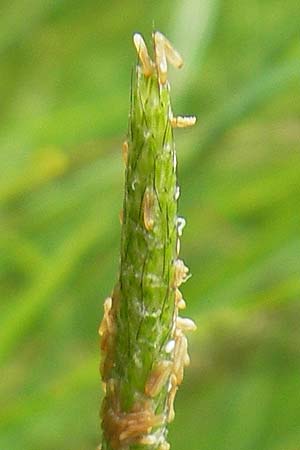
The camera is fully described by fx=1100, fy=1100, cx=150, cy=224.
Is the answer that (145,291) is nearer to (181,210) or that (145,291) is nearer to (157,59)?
(157,59)

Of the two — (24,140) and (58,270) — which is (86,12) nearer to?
(24,140)

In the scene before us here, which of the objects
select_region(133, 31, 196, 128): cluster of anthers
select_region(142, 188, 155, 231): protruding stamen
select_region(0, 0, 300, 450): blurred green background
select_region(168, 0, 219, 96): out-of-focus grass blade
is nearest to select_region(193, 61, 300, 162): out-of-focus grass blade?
select_region(0, 0, 300, 450): blurred green background

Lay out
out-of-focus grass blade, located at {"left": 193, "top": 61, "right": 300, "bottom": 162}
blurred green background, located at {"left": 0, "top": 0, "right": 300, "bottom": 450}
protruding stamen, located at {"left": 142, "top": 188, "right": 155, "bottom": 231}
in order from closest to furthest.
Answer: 1. protruding stamen, located at {"left": 142, "top": 188, "right": 155, "bottom": 231}
2. out-of-focus grass blade, located at {"left": 193, "top": 61, "right": 300, "bottom": 162}
3. blurred green background, located at {"left": 0, "top": 0, "right": 300, "bottom": 450}

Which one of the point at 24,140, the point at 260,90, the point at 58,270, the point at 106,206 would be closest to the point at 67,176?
the point at 24,140

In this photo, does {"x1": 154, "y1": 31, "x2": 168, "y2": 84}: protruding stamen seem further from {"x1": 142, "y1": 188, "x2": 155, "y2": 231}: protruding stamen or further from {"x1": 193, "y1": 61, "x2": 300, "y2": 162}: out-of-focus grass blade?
{"x1": 193, "y1": 61, "x2": 300, "y2": 162}: out-of-focus grass blade

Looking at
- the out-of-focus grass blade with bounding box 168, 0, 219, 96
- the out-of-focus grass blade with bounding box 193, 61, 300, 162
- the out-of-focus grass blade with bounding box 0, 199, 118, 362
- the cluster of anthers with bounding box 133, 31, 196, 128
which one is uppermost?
the out-of-focus grass blade with bounding box 168, 0, 219, 96

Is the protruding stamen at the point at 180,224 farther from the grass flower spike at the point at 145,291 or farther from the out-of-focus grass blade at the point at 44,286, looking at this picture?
the out-of-focus grass blade at the point at 44,286

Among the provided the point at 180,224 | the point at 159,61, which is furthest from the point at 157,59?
the point at 180,224
